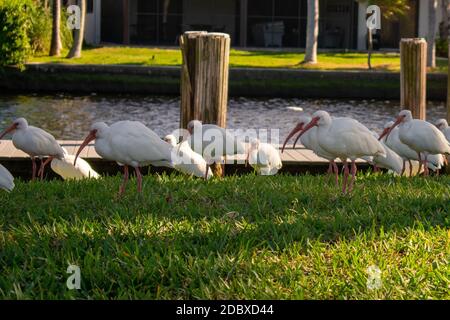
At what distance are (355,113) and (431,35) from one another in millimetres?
8587

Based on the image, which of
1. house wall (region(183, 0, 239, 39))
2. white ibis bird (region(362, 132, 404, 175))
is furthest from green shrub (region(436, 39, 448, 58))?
white ibis bird (region(362, 132, 404, 175))

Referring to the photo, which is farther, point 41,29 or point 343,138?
point 41,29

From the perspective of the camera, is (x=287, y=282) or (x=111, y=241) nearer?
(x=287, y=282)

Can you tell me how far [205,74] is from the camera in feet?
35.3

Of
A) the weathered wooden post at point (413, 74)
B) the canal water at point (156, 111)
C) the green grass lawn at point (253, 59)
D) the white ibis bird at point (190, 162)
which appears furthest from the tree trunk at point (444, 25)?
the white ibis bird at point (190, 162)

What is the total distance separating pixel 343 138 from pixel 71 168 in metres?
3.09

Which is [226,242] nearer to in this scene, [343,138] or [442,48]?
[343,138]

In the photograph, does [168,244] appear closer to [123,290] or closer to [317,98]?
[123,290]

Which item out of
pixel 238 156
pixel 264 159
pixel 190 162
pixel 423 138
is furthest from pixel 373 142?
pixel 238 156

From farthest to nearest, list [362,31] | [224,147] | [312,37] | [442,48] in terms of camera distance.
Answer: [362,31], [442,48], [312,37], [224,147]

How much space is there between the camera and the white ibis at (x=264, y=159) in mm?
10781

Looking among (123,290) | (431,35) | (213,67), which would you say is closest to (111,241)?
(123,290)

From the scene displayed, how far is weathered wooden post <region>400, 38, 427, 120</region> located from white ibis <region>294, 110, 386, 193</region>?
365 cm

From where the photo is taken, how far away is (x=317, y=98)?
1106 inches
